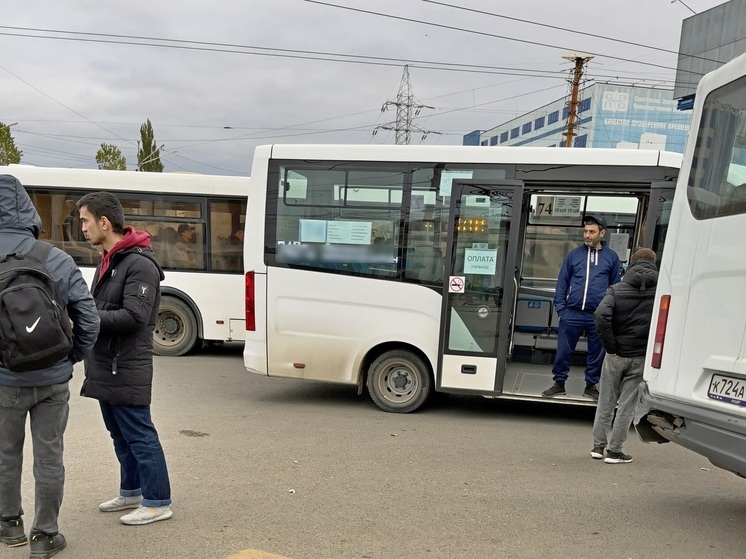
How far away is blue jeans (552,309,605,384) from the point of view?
6.66 meters

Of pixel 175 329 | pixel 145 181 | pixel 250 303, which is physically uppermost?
pixel 145 181

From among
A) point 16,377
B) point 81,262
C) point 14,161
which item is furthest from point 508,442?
point 14,161

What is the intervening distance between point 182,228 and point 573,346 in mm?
6426

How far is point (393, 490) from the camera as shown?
4.52 metres

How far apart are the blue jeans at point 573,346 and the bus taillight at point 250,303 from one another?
332 centimetres

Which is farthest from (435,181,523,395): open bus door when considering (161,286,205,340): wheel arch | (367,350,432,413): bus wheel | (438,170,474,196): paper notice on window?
(161,286,205,340): wheel arch

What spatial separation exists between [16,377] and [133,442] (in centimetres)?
81

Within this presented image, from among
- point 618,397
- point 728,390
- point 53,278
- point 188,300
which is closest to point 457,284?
point 618,397

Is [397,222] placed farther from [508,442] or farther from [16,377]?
[16,377]

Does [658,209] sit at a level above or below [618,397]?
above

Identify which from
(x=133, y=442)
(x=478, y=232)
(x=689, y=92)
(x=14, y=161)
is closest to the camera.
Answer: (x=133, y=442)

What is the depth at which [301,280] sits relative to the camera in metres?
6.89

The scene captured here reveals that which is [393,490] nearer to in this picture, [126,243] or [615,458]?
[615,458]

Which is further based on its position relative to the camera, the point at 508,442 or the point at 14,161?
the point at 14,161
